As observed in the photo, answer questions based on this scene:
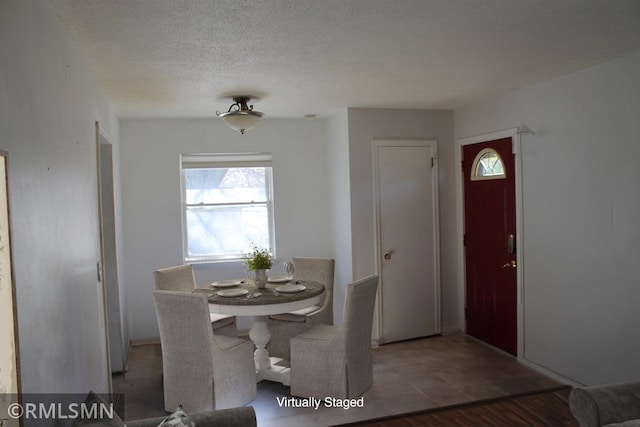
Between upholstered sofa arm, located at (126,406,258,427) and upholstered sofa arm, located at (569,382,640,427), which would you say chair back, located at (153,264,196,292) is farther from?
upholstered sofa arm, located at (569,382,640,427)

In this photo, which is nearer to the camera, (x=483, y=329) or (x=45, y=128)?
(x=45, y=128)

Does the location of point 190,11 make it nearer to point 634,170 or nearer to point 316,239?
point 634,170

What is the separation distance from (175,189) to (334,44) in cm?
308

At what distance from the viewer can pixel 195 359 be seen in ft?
10.9

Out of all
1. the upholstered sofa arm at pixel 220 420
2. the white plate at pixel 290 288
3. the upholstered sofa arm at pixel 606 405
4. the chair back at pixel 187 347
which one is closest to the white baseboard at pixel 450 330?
the white plate at pixel 290 288

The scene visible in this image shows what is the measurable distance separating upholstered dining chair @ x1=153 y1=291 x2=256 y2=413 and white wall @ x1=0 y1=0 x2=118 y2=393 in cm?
58

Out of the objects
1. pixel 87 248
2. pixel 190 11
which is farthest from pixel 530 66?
pixel 87 248

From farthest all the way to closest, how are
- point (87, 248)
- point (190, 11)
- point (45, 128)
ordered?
point (87, 248) < point (190, 11) < point (45, 128)

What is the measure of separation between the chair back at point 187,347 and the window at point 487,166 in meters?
2.92

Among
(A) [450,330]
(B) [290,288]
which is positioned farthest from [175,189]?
(A) [450,330]

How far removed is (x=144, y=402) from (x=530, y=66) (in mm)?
3778

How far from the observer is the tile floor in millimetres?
3467

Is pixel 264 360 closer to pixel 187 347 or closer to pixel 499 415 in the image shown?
pixel 187 347

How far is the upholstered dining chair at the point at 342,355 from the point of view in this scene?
11.5 ft
